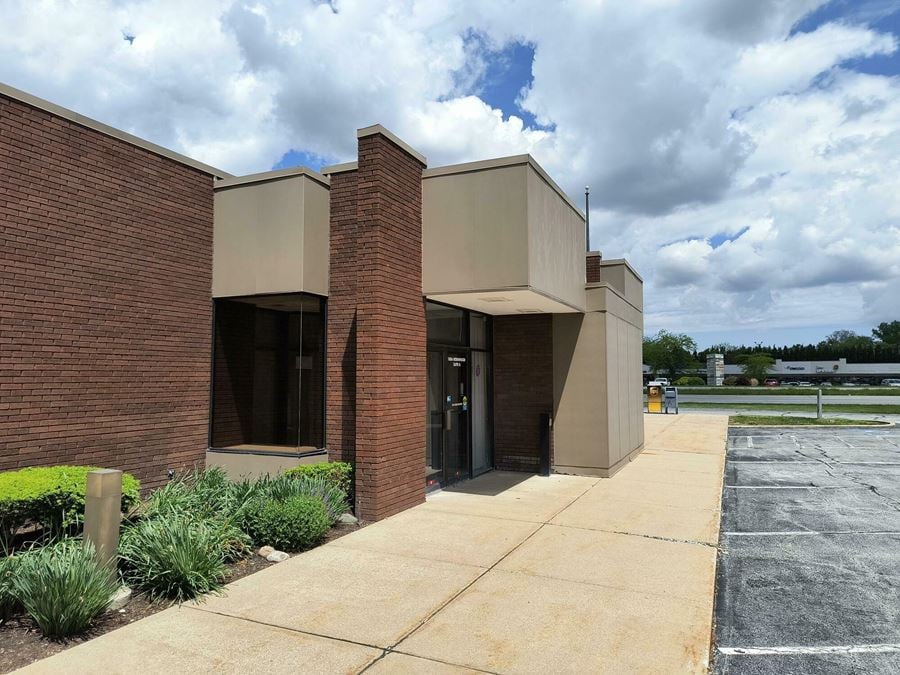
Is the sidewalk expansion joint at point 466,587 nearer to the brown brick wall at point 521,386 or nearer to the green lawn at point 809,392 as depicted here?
the brown brick wall at point 521,386

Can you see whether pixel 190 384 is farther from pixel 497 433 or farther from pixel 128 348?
pixel 497 433

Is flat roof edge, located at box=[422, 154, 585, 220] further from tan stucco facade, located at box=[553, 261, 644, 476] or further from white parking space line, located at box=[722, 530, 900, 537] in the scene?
white parking space line, located at box=[722, 530, 900, 537]

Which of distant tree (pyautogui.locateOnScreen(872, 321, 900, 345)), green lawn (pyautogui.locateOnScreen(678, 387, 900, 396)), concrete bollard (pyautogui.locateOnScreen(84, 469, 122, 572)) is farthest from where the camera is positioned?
distant tree (pyautogui.locateOnScreen(872, 321, 900, 345))

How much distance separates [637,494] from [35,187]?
988cm

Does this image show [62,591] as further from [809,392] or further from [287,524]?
[809,392]

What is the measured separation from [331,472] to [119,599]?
3.40 metres

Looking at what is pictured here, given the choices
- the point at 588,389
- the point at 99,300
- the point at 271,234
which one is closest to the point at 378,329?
the point at 271,234

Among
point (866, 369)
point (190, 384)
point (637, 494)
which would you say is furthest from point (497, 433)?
point (866, 369)

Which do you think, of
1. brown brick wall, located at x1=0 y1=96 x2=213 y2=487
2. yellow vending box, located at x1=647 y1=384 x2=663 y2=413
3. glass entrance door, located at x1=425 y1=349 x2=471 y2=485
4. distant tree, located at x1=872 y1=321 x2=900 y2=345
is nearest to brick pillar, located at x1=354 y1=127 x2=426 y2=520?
glass entrance door, located at x1=425 y1=349 x2=471 y2=485

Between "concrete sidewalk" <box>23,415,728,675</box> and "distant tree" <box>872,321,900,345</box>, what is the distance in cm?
16900

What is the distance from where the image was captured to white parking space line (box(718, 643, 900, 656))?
4520 mm

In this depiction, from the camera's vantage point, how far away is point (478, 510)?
887 centimetres

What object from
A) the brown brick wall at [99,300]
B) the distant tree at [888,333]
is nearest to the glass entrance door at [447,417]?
the brown brick wall at [99,300]

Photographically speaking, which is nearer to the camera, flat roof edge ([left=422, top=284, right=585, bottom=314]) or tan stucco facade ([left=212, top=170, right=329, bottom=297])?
flat roof edge ([left=422, top=284, right=585, bottom=314])
